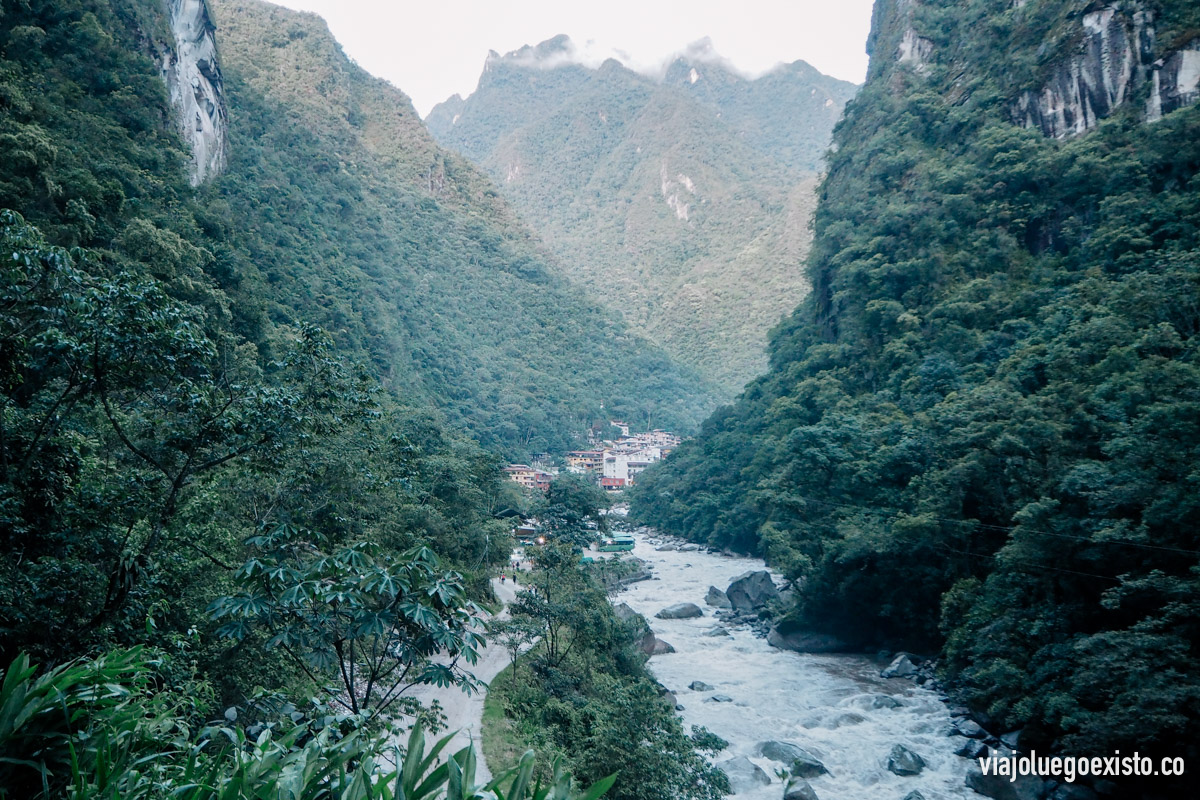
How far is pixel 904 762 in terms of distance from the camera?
37.0 feet

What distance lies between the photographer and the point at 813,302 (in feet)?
116

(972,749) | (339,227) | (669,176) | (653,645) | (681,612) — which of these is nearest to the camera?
(972,749)

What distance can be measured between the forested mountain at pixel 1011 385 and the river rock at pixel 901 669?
786 mm

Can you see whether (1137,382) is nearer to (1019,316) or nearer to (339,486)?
(1019,316)

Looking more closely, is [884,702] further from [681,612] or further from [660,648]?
[681,612]

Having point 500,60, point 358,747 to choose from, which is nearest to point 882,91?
point 358,747

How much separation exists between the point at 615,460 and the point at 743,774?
143ft

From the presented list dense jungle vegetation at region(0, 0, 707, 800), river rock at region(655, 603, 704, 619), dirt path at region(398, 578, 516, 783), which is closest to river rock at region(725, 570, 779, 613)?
river rock at region(655, 603, 704, 619)

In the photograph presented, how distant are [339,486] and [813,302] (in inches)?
1257

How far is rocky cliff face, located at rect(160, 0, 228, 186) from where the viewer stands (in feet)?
84.9

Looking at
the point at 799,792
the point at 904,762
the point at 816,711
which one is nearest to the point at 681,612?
the point at 816,711

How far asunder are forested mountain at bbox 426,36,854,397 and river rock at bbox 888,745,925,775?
67.9 metres

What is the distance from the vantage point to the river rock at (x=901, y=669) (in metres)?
15.8

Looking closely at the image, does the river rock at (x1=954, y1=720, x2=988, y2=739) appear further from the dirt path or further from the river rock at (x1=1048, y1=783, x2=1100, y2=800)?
the dirt path
